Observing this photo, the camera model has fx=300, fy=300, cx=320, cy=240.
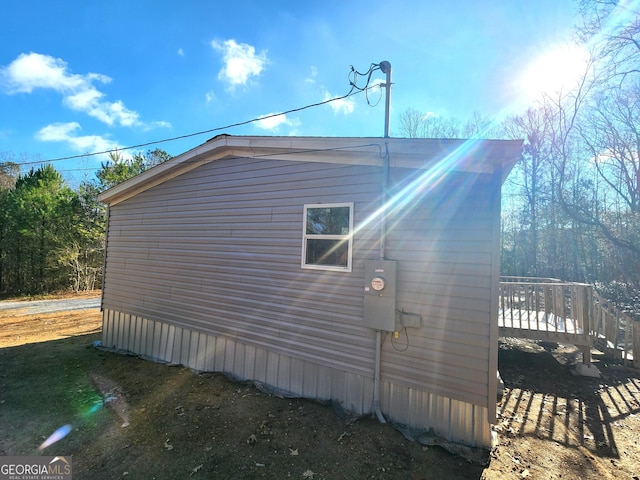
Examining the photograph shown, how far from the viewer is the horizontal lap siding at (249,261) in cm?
407

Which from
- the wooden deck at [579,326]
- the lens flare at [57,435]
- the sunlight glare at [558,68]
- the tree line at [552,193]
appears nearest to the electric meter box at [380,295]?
the wooden deck at [579,326]

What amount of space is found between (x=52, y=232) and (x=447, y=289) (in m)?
21.1

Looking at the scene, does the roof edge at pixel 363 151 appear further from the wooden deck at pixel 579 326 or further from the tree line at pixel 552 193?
the tree line at pixel 552 193

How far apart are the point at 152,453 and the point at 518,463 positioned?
3.88m

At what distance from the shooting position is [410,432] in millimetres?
3482

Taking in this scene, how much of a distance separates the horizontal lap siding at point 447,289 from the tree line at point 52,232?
61.4 feet

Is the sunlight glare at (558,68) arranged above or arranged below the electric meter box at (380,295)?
above

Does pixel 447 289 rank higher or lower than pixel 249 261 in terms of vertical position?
lower

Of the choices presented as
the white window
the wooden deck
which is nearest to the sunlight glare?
the wooden deck

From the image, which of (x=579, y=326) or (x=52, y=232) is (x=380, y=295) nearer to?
(x=579, y=326)

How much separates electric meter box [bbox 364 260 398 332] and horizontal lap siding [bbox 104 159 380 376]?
207 millimetres

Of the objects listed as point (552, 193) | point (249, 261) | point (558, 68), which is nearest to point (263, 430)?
point (249, 261)

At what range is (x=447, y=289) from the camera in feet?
11.4

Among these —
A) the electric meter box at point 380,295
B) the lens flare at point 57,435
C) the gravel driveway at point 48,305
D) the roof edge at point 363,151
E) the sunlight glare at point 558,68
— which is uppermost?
the sunlight glare at point 558,68
